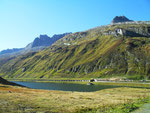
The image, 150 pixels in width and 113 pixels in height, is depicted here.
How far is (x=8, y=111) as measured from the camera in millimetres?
28656

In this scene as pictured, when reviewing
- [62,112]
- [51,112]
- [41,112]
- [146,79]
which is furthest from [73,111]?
[146,79]

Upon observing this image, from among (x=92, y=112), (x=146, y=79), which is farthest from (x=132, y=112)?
(x=146, y=79)

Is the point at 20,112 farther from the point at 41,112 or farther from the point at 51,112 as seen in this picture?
the point at 51,112

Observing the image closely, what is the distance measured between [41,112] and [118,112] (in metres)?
16.1

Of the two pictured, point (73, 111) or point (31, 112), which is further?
point (73, 111)

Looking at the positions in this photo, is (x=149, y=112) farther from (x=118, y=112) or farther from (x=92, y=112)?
(x=92, y=112)

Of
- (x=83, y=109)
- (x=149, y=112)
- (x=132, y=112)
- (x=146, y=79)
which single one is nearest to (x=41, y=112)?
(x=83, y=109)

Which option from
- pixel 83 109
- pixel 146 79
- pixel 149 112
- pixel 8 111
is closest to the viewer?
pixel 8 111

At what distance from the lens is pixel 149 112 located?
30594mm

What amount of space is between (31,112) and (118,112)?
1804cm

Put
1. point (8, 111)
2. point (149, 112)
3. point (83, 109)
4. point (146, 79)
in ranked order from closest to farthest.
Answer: point (8, 111) → point (149, 112) → point (83, 109) → point (146, 79)

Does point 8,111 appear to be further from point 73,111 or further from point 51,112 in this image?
point 73,111

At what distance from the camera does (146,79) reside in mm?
197750

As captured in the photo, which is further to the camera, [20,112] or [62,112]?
[62,112]
